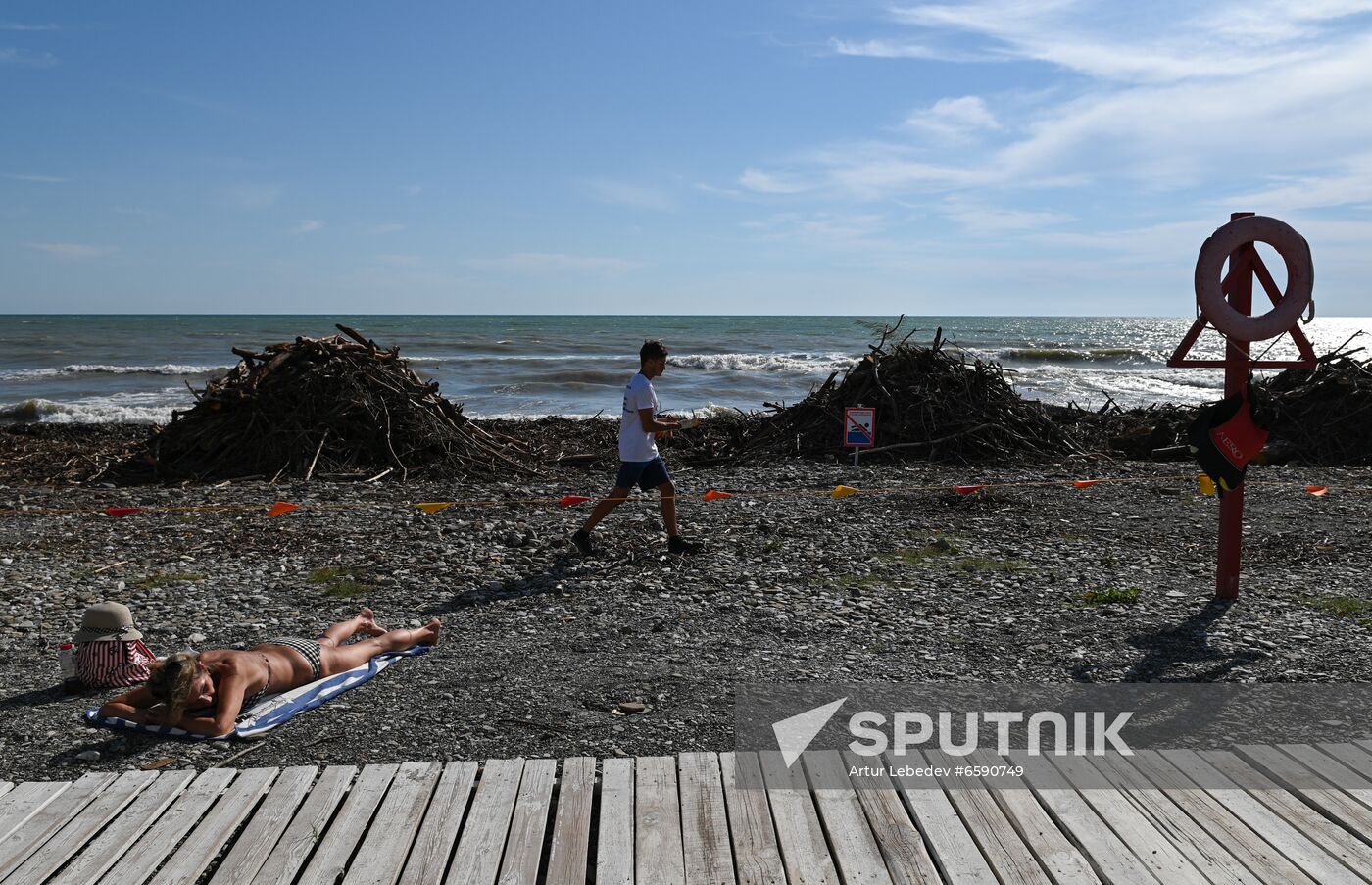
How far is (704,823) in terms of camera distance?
349cm

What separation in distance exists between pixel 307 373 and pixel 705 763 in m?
11.0

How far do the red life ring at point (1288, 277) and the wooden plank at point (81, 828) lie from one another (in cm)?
595

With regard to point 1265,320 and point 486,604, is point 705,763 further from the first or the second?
point 1265,320

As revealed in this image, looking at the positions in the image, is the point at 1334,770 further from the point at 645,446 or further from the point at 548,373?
the point at 548,373

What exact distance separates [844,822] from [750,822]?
313 mm

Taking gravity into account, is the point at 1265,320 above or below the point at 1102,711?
above

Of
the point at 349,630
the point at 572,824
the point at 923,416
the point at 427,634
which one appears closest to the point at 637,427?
the point at 427,634

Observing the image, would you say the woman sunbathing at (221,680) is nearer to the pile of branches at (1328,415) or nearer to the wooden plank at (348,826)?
the wooden plank at (348,826)

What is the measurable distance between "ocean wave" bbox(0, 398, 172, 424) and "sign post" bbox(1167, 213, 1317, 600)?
62.9 ft

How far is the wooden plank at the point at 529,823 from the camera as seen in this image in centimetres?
323

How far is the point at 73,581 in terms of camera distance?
761 centimetres

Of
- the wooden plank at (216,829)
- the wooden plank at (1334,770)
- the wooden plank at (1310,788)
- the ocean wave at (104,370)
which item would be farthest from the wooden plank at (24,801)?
the ocean wave at (104,370)

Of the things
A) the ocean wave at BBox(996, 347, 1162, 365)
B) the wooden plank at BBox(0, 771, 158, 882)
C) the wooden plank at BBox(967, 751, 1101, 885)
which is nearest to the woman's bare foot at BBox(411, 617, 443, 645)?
the wooden plank at BBox(0, 771, 158, 882)

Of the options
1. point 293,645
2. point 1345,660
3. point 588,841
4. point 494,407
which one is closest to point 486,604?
point 293,645
